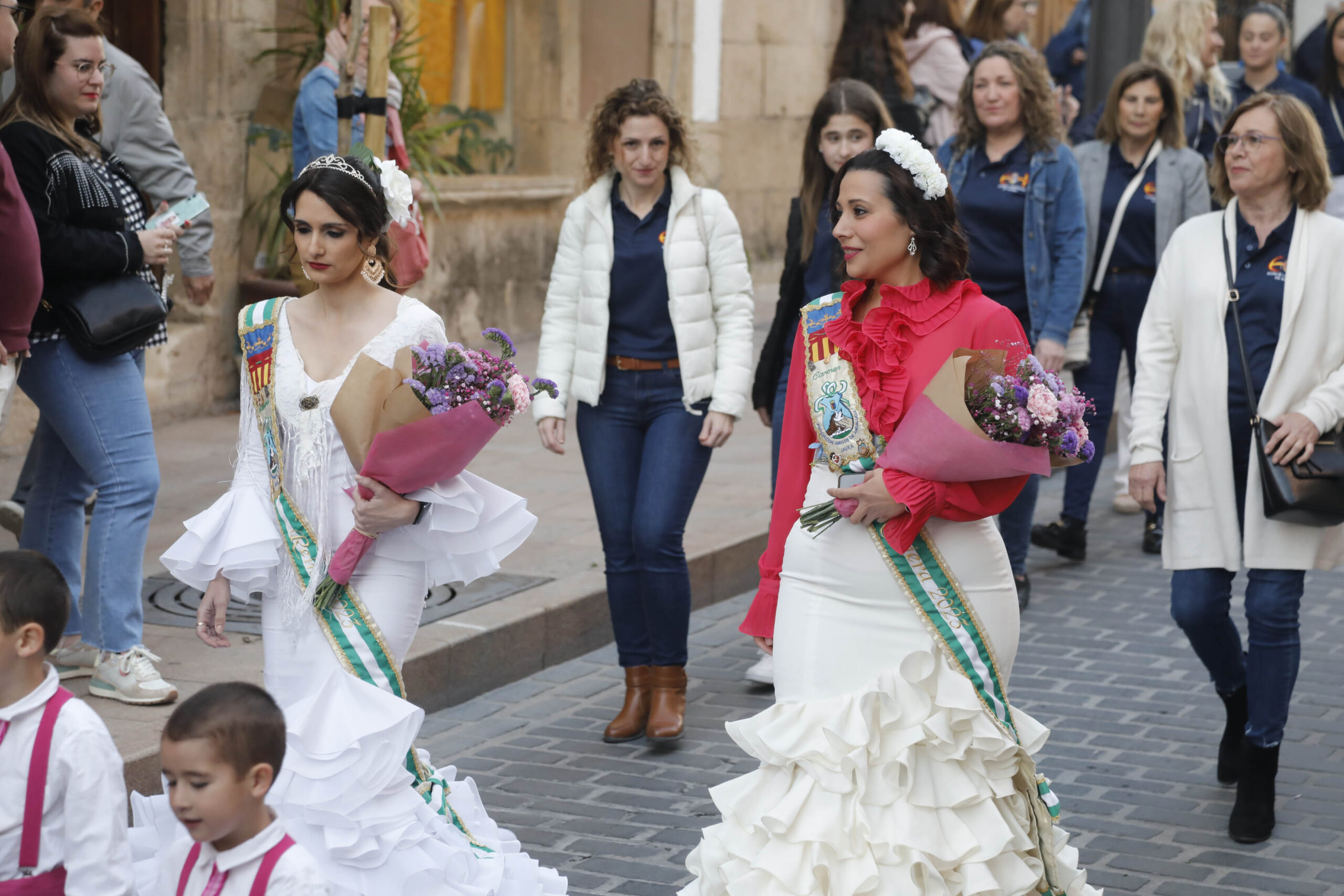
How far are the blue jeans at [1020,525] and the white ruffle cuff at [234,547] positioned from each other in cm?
413

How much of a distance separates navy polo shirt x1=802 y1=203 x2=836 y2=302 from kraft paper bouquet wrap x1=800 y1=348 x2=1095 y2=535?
8.54 ft

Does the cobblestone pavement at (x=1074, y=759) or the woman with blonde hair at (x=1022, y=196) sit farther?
the woman with blonde hair at (x=1022, y=196)

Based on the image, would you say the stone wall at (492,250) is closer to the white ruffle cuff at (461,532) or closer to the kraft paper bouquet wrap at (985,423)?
the white ruffle cuff at (461,532)

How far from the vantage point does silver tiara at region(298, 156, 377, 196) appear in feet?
13.6

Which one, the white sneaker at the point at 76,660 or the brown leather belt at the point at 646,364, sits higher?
the brown leather belt at the point at 646,364

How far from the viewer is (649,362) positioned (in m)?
5.94

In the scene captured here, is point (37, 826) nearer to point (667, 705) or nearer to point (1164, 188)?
point (667, 705)

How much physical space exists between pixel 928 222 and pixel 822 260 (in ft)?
8.21

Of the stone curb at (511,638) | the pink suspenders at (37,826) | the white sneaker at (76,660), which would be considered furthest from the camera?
the stone curb at (511,638)

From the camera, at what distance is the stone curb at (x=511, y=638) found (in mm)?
6211

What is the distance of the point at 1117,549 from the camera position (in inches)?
353

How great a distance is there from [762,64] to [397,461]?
41.2 ft

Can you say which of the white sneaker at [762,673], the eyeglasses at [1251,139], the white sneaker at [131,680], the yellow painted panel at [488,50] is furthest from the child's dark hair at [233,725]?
the yellow painted panel at [488,50]

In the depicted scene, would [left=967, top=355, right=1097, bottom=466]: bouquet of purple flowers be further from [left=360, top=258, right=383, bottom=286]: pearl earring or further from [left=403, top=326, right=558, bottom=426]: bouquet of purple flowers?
[left=360, top=258, right=383, bottom=286]: pearl earring
